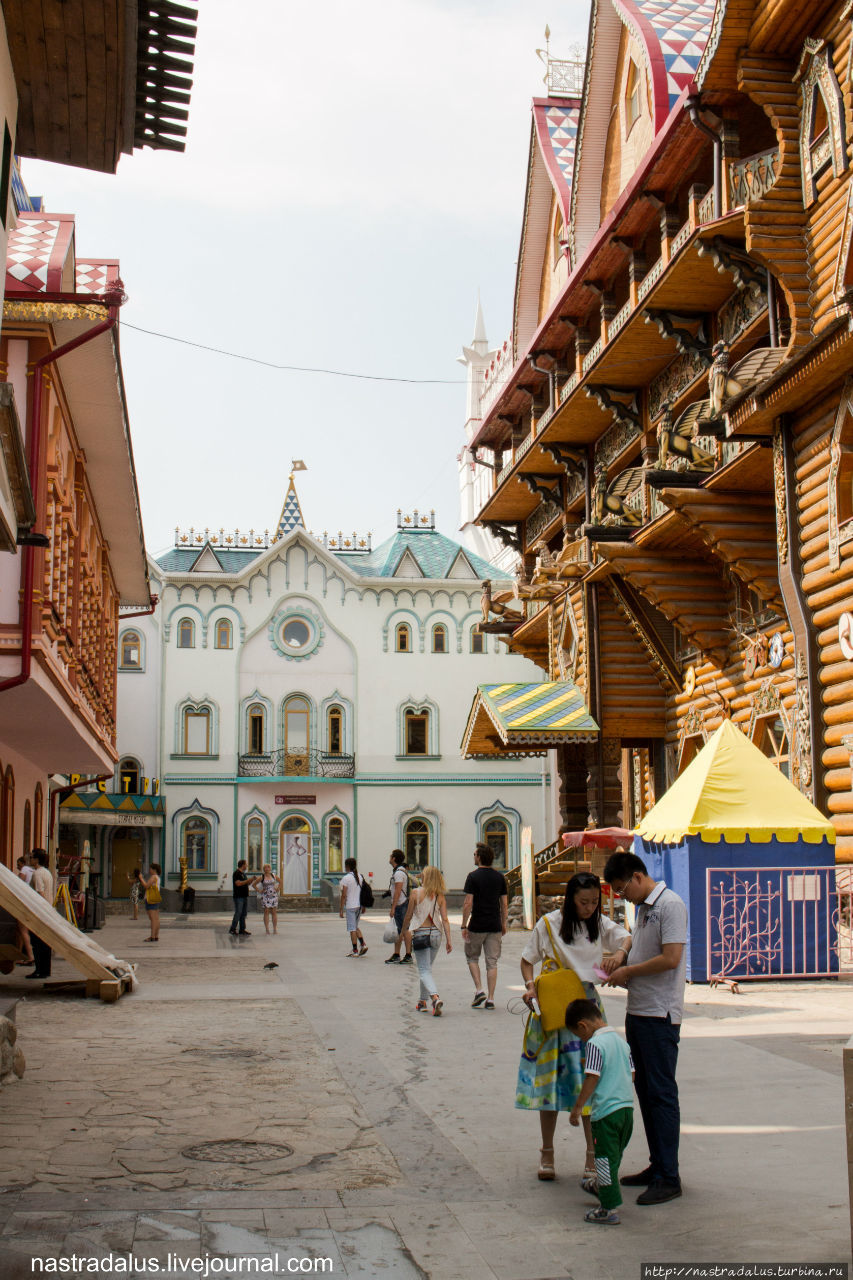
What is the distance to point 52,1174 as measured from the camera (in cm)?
650

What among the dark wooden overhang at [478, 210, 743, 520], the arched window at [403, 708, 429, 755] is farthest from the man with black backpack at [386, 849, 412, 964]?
the arched window at [403, 708, 429, 755]

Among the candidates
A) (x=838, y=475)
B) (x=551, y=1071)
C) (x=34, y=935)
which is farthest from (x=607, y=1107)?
(x=34, y=935)

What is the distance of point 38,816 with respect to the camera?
28.3m

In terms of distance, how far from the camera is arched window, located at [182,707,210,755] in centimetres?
4694

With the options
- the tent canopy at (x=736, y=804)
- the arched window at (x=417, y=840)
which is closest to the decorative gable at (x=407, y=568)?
the arched window at (x=417, y=840)

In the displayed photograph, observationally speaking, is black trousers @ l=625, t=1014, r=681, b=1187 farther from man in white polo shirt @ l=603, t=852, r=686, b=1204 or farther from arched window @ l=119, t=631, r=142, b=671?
arched window @ l=119, t=631, r=142, b=671

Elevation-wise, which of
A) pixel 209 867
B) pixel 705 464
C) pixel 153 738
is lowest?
pixel 209 867

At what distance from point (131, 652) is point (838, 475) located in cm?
3563

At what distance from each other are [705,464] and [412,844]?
101ft

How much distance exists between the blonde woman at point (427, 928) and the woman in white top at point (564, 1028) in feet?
20.1

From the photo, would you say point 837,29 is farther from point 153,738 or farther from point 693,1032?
point 153,738

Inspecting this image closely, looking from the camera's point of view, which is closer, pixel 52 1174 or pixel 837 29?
pixel 52 1174

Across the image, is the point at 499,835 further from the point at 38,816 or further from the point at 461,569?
the point at 38,816

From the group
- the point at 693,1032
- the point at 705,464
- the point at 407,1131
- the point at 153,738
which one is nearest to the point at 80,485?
the point at 705,464
